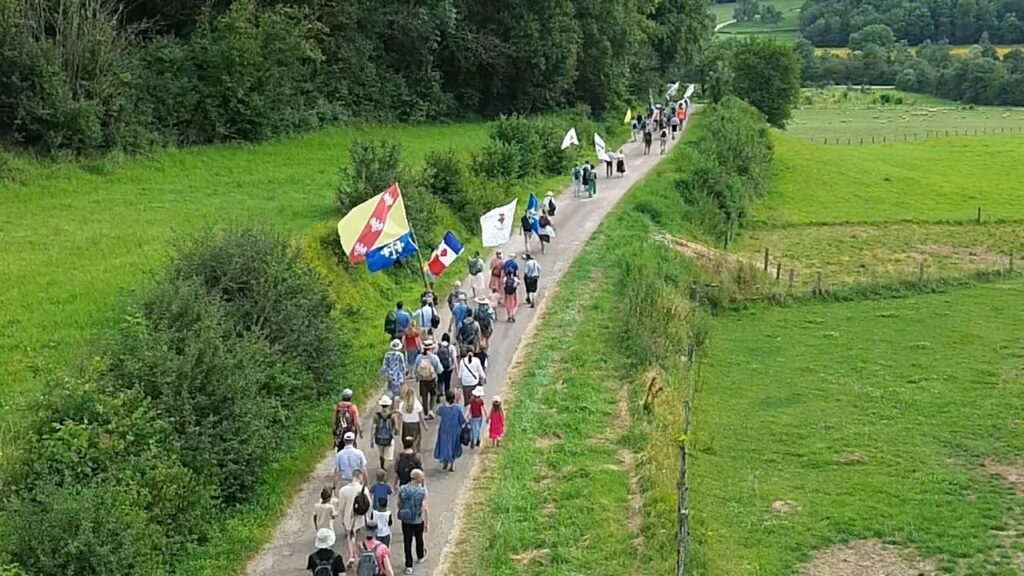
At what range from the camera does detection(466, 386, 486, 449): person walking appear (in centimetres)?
1891

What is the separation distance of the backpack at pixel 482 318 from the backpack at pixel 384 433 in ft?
18.4

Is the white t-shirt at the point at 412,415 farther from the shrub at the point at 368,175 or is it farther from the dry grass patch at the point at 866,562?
the shrub at the point at 368,175

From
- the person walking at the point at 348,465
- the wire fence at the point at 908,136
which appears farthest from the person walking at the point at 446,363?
the wire fence at the point at 908,136

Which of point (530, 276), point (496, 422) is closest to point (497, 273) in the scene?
point (530, 276)

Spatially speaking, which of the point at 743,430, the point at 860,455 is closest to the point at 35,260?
the point at 743,430

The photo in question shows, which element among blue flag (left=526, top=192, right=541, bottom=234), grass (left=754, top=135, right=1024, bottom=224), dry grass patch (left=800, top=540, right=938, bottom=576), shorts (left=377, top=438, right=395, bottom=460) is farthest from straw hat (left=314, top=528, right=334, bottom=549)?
grass (left=754, top=135, right=1024, bottom=224)

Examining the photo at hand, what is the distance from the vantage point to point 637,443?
1995 centimetres

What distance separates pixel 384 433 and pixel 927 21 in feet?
577

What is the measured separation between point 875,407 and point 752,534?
7674 millimetres

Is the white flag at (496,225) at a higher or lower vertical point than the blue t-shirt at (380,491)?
higher

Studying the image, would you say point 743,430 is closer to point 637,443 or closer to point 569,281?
point 637,443

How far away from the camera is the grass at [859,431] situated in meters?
18.6

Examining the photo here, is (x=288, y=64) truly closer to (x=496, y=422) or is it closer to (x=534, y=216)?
(x=534, y=216)

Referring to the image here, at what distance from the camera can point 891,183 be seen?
57.2 m
